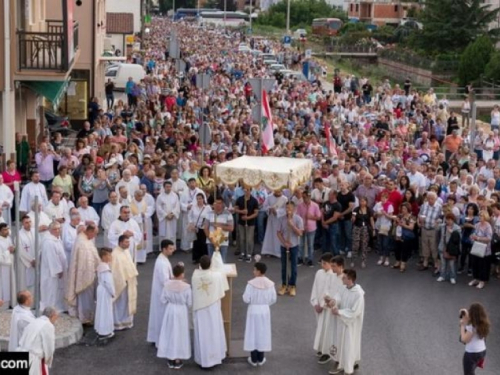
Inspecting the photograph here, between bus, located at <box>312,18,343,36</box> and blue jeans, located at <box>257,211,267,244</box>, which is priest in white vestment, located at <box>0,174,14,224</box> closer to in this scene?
blue jeans, located at <box>257,211,267,244</box>

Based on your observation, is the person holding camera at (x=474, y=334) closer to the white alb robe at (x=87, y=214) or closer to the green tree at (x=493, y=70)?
the white alb robe at (x=87, y=214)

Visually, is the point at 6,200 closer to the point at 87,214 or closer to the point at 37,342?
the point at 87,214

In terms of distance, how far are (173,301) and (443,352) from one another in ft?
12.8

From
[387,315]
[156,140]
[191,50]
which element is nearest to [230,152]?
[156,140]

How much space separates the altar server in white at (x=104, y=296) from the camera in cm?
1448

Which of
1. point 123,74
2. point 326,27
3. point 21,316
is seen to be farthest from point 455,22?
point 21,316

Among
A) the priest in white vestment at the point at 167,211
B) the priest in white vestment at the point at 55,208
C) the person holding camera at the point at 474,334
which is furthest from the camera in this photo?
the priest in white vestment at the point at 167,211

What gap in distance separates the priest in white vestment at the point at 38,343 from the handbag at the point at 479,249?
27.8ft

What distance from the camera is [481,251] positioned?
1759cm

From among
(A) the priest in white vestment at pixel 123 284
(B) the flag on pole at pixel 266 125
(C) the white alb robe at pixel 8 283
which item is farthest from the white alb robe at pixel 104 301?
(B) the flag on pole at pixel 266 125

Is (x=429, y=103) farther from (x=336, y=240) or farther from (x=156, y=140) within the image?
(x=336, y=240)

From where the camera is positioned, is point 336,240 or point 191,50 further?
point 191,50

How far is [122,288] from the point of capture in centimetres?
1484

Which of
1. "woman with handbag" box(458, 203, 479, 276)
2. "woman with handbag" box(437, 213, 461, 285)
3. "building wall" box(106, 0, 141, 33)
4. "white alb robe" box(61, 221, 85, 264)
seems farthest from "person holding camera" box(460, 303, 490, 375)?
"building wall" box(106, 0, 141, 33)
